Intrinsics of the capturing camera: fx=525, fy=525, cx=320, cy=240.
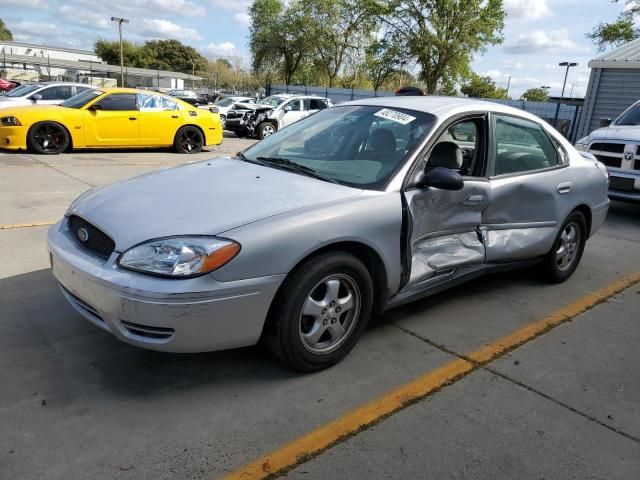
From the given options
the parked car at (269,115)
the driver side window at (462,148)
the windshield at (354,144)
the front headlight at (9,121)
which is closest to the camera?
the windshield at (354,144)

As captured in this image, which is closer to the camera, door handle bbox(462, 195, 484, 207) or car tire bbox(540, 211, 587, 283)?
door handle bbox(462, 195, 484, 207)

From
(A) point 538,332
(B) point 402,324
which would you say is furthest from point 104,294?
(A) point 538,332

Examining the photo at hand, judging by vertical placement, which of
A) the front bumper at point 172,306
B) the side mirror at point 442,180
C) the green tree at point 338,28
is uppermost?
the green tree at point 338,28

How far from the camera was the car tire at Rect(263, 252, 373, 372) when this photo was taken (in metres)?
2.71

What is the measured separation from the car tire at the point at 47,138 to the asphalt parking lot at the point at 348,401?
763 cm

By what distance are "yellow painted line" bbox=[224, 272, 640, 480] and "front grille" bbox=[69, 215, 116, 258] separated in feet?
4.24

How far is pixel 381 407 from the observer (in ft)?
8.94

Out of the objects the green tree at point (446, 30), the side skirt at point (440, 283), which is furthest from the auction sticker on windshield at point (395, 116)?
the green tree at point (446, 30)

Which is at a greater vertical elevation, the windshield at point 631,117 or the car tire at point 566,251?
the windshield at point 631,117

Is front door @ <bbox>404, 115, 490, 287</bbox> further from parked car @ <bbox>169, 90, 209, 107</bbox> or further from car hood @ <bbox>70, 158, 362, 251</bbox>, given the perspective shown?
parked car @ <bbox>169, 90, 209, 107</bbox>

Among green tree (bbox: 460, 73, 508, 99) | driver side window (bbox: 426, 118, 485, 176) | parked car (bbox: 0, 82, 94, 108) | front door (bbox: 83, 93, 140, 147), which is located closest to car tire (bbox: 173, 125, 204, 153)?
front door (bbox: 83, 93, 140, 147)

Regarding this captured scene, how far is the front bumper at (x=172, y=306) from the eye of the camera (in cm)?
244

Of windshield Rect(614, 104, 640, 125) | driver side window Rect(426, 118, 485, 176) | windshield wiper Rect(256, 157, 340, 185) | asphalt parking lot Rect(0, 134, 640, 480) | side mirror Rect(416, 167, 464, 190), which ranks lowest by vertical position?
asphalt parking lot Rect(0, 134, 640, 480)

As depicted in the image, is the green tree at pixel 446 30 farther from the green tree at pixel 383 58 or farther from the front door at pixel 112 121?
the front door at pixel 112 121
